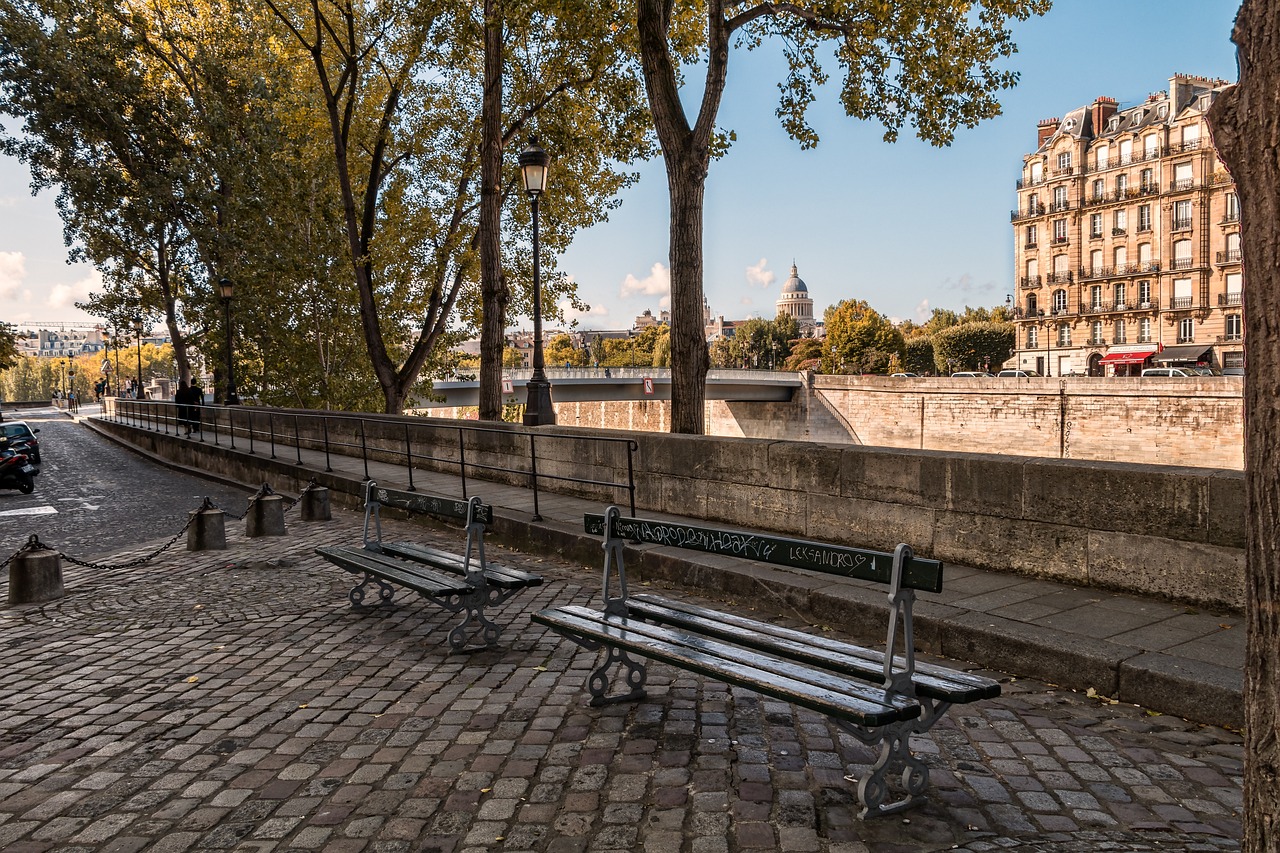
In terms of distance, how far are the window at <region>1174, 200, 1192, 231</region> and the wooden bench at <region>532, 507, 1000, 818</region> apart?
70741mm

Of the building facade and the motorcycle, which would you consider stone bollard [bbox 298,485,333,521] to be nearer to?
the motorcycle

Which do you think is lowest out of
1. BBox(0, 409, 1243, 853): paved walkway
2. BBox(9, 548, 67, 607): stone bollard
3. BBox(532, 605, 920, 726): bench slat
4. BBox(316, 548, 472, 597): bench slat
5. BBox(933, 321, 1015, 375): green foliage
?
BBox(0, 409, 1243, 853): paved walkway

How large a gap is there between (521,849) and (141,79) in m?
31.5

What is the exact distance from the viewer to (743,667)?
398 centimetres

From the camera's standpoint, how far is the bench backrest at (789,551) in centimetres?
351

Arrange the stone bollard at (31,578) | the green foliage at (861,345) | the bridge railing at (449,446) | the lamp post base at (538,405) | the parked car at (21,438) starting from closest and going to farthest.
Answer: the stone bollard at (31,578), the bridge railing at (449,446), the lamp post base at (538,405), the parked car at (21,438), the green foliage at (861,345)

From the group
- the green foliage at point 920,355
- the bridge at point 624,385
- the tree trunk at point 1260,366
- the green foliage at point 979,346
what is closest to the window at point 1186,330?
the green foliage at point 979,346

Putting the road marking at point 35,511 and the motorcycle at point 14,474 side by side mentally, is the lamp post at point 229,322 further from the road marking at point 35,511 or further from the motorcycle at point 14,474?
the road marking at point 35,511

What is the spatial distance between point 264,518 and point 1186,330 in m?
67.5

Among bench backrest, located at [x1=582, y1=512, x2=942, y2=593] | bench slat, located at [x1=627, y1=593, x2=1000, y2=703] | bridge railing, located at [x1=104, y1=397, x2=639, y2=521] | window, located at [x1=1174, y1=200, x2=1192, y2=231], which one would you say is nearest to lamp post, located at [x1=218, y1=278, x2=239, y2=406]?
bridge railing, located at [x1=104, y1=397, x2=639, y2=521]

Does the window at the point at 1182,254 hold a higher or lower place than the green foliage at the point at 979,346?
higher

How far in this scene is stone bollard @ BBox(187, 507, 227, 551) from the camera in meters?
10.1

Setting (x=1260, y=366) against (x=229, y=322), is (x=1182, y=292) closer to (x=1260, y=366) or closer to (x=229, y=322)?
(x=229, y=322)

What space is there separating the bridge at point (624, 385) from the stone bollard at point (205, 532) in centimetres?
3392
